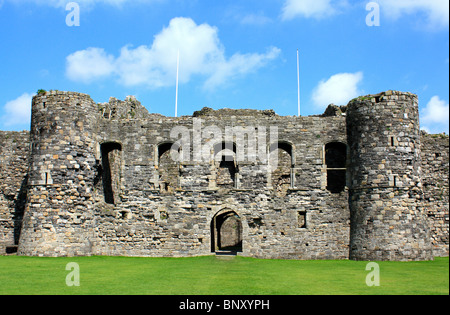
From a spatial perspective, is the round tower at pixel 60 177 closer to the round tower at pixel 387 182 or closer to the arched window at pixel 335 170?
the arched window at pixel 335 170

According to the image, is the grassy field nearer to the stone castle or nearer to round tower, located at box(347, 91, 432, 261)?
round tower, located at box(347, 91, 432, 261)

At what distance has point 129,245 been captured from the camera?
24672mm

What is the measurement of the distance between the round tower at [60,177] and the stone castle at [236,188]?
0.05 m

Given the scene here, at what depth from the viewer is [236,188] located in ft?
80.3

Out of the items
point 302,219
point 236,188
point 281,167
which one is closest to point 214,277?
point 236,188

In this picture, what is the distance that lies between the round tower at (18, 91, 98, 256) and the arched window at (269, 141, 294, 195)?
9.02 meters

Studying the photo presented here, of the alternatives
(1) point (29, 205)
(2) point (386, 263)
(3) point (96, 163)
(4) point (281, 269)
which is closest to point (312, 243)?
(2) point (386, 263)

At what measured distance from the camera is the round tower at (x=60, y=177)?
76.0 ft

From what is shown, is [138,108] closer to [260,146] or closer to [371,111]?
[260,146]

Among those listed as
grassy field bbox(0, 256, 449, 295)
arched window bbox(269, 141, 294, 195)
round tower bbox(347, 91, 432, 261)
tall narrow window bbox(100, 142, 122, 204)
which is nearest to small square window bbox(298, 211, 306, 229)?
arched window bbox(269, 141, 294, 195)

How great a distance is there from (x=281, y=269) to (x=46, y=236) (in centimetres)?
1140

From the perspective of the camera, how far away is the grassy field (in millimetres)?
12719

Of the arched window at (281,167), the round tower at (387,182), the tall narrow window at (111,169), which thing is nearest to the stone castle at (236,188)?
the round tower at (387,182)

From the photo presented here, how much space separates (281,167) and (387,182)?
22.6 ft
